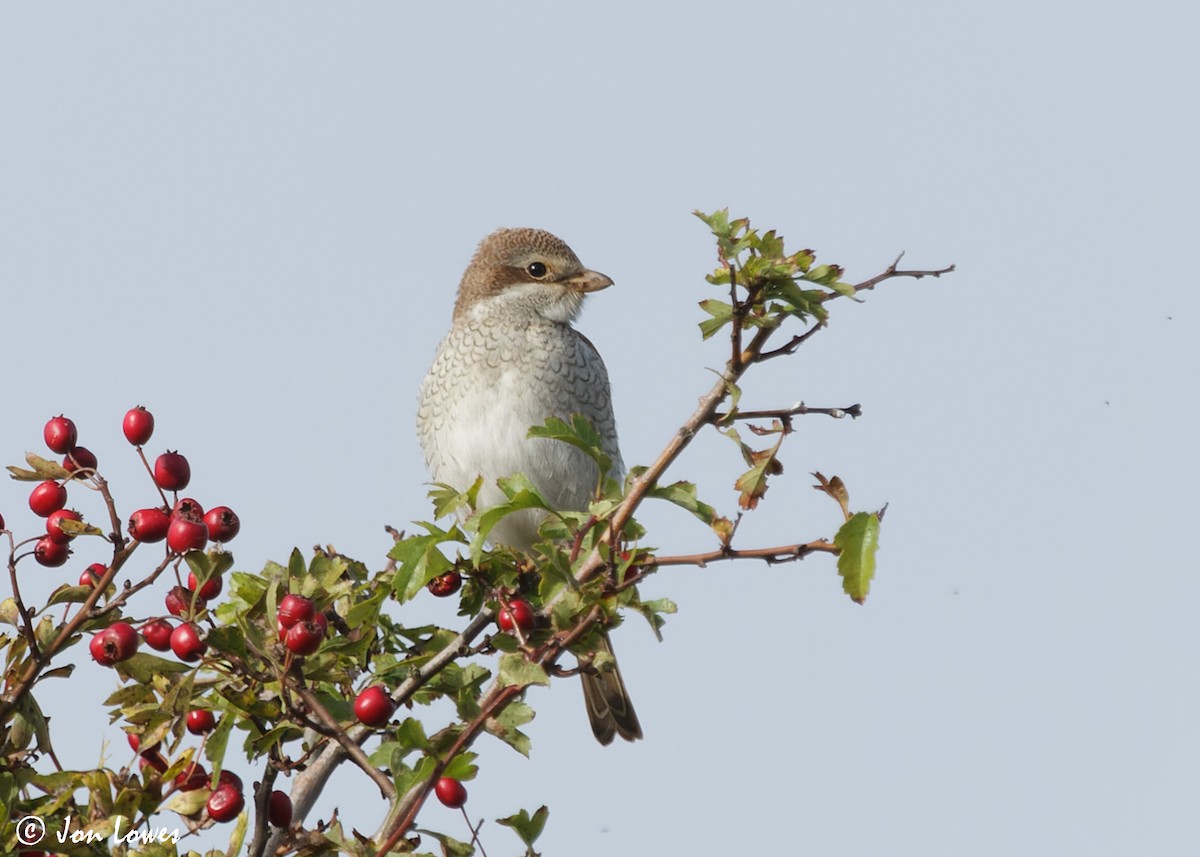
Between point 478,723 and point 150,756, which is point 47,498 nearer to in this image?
point 150,756

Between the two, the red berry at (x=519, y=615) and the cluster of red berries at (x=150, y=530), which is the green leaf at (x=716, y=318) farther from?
the cluster of red berries at (x=150, y=530)

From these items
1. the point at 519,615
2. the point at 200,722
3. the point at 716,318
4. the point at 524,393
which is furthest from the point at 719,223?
the point at 524,393

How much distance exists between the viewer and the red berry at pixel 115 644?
2.74 m

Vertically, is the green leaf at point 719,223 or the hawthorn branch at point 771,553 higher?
the green leaf at point 719,223

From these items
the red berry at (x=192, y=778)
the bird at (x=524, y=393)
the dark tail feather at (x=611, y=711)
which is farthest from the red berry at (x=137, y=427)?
the dark tail feather at (x=611, y=711)

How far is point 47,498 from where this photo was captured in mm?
3053

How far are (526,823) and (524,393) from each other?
9.00 feet

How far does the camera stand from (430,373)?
607 centimetres

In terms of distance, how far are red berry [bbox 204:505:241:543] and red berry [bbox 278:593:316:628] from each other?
20cm

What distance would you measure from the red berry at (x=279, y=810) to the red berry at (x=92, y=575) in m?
0.53

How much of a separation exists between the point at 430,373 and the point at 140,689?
333 cm

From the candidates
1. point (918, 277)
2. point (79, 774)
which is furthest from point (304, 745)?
point (918, 277)

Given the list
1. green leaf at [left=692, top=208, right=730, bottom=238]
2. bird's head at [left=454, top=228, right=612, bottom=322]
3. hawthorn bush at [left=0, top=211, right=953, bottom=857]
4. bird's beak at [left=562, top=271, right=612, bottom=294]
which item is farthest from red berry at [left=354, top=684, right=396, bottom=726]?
bird's beak at [left=562, top=271, right=612, bottom=294]

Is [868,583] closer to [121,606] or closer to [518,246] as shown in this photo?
[121,606]
